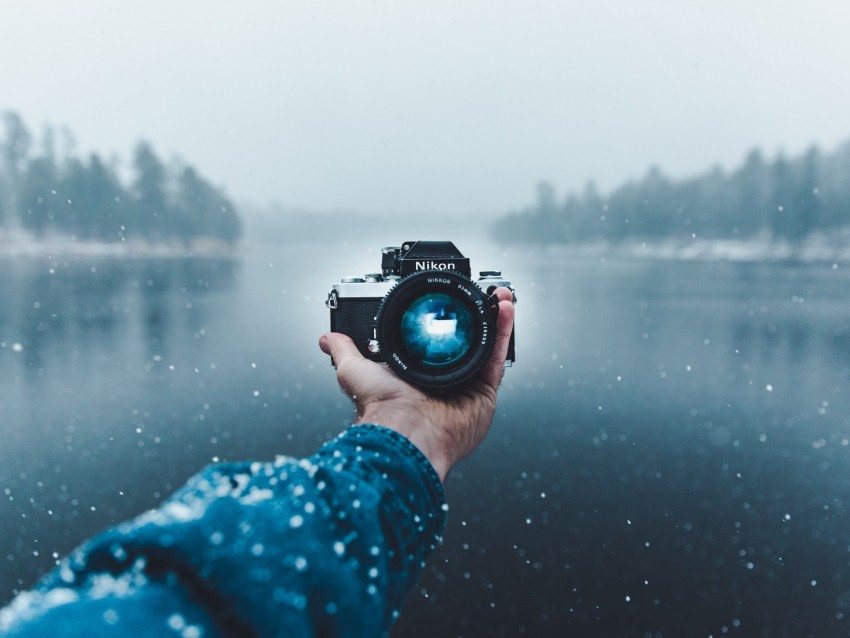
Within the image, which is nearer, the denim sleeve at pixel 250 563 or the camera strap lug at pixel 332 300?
the denim sleeve at pixel 250 563

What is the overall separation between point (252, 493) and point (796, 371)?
15852 mm

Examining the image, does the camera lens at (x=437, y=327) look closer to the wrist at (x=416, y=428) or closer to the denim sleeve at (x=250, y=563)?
the wrist at (x=416, y=428)

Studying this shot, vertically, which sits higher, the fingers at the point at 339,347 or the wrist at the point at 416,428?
the fingers at the point at 339,347

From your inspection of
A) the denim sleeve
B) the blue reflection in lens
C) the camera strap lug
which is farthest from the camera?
the denim sleeve

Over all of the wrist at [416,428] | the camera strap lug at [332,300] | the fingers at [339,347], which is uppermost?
→ the camera strap lug at [332,300]

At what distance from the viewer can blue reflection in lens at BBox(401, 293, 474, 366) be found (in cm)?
95

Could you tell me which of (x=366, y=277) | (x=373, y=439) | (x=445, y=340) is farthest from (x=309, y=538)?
(x=366, y=277)

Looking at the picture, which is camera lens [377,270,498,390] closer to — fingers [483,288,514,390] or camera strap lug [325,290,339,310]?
fingers [483,288,514,390]

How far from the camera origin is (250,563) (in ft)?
1.26

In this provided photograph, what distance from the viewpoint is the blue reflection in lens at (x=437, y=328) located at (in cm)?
95

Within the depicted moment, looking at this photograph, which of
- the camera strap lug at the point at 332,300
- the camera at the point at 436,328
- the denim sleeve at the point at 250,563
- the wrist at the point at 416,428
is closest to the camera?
the denim sleeve at the point at 250,563

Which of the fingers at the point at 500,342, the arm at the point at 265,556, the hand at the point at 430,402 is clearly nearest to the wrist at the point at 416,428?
the hand at the point at 430,402

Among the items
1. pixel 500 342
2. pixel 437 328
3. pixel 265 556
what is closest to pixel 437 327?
pixel 437 328

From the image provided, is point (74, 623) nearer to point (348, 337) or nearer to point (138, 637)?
point (138, 637)
